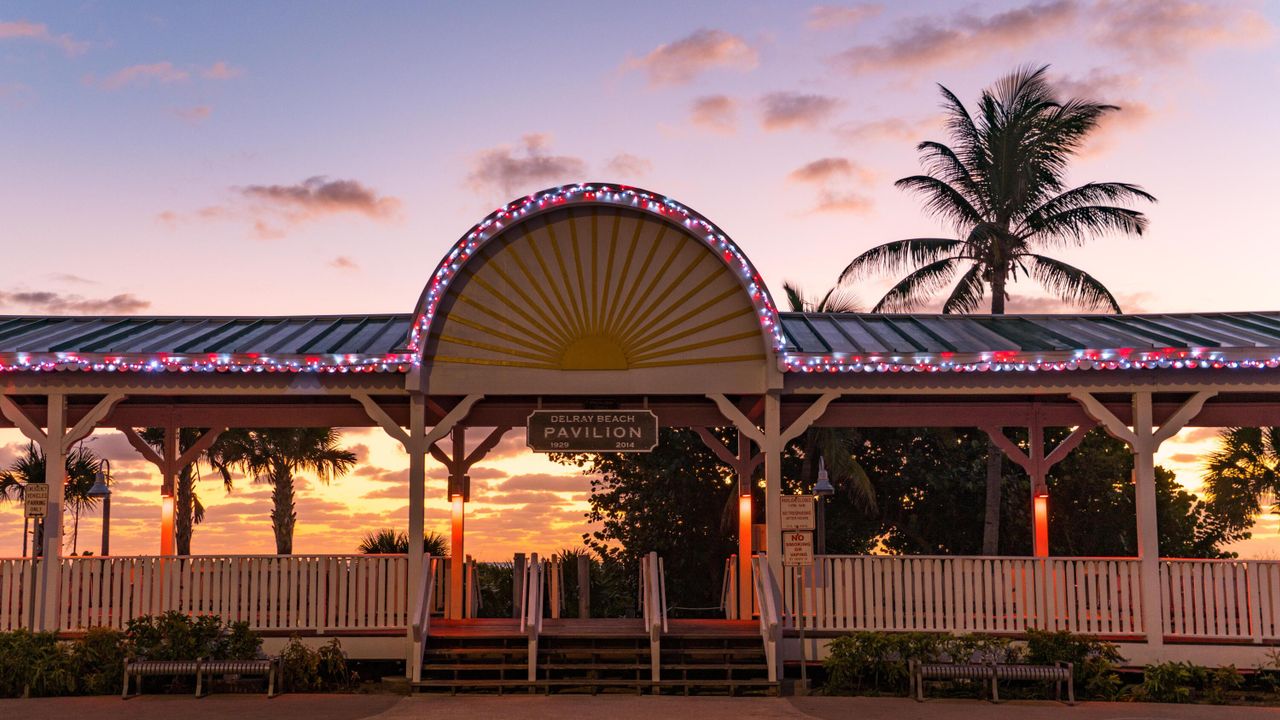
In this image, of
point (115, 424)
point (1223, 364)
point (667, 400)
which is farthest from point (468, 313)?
point (1223, 364)

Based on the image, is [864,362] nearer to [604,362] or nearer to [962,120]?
[604,362]

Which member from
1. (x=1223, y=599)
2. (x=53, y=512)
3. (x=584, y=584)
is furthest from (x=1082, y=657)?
(x=53, y=512)

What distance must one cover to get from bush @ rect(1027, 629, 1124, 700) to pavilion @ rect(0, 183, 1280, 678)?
611 mm

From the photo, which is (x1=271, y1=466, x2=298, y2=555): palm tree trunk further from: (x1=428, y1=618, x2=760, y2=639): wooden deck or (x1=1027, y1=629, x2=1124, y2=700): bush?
(x1=1027, y1=629, x2=1124, y2=700): bush

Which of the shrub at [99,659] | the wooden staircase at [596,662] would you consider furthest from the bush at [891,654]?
the shrub at [99,659]

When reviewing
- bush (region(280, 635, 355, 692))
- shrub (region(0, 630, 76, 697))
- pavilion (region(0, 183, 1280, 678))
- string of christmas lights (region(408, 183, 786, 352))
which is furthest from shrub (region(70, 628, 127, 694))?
string of christmas lights (region(408, 183, 786, 352))

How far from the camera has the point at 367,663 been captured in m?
17.7

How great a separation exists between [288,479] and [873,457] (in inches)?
607

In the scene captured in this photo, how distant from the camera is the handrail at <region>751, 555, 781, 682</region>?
53.7ft

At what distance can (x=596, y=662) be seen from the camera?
16.8 m

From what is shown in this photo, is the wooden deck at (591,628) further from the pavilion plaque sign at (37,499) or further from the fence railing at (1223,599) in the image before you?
the fence railing at (1223,599)

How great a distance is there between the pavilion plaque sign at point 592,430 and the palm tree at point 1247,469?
17.7 meters

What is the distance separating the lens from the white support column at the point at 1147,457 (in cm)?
1700

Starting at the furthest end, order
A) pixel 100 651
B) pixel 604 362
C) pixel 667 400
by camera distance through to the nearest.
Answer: pixel 667 400
pixel 604 362
pixel 100 651
